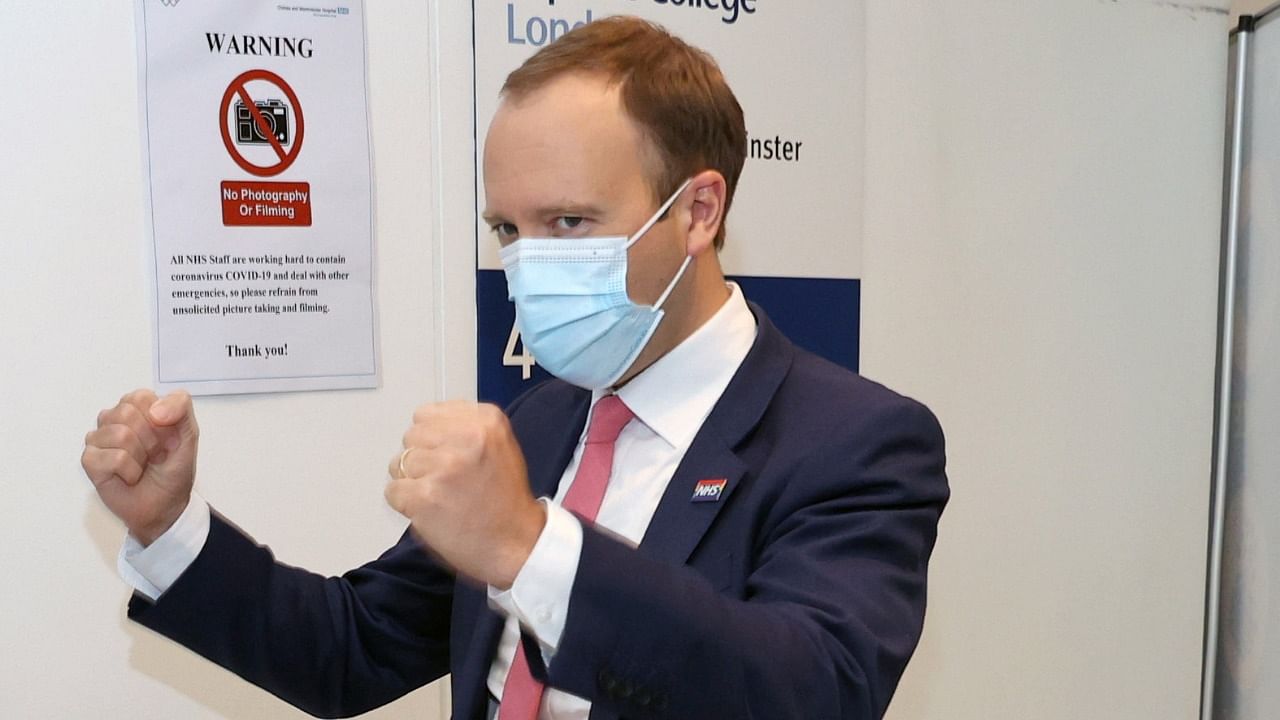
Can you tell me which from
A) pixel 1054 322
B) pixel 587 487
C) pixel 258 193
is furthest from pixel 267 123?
pixel 1054 322

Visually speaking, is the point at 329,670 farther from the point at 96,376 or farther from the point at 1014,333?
the point at 1014,333

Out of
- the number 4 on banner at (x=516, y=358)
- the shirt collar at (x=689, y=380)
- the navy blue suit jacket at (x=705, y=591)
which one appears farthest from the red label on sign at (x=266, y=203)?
the shirt collar at (x=689, y=380)

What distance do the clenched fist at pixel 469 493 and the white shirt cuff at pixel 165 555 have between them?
0.49m

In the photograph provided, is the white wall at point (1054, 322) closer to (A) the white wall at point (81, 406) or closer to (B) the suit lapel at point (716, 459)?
(B) the suit lapel at point (716, 459)

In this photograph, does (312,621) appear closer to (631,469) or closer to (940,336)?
(631,469)

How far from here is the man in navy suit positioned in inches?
42.3

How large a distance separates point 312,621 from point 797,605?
26.7 inches

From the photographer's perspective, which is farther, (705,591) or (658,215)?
(658,215)

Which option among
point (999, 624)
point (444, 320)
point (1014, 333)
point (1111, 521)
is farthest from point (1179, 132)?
point (444, 320)

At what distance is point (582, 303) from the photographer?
1.30 meters

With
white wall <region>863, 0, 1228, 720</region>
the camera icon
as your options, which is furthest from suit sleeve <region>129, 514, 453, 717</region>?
white wall <region>863, 0, 1228, 720</region>

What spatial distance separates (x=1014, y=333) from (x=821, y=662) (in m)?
1.85

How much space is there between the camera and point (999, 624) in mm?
2652

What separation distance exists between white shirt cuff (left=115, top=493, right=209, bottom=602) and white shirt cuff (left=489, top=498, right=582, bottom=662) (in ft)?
1.79
